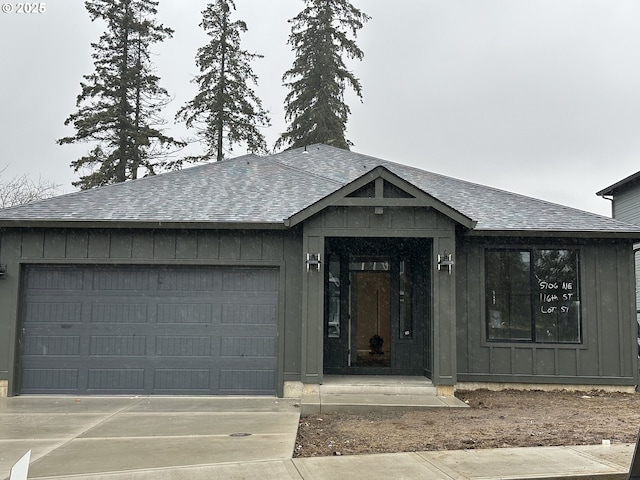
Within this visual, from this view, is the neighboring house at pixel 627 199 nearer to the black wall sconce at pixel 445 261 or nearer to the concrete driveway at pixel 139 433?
the black wall sconce at pixel 445 261

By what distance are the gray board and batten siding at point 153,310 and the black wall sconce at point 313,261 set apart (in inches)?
21.4

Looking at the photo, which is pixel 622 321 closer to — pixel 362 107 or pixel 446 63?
pixel 446 63

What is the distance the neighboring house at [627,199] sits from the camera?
23.2 m

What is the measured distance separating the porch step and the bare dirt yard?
211 mm

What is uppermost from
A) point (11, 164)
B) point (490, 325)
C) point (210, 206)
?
point (11, 164)

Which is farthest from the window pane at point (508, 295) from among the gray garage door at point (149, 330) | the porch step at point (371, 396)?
the gray garage door at point (149, 330)

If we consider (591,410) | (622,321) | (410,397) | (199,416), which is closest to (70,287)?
(199,416)

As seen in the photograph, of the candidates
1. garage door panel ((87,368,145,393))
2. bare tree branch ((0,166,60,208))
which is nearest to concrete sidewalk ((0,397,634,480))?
garage door panel ((87,368,145,393))

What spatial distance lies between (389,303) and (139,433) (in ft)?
20.2

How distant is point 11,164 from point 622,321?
29.3 m

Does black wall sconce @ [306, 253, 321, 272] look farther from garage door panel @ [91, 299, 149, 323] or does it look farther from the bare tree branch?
the bare tree branch

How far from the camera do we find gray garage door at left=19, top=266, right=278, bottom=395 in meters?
10.5

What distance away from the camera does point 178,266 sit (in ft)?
35.2

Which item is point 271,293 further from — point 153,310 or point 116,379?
point 116,379
